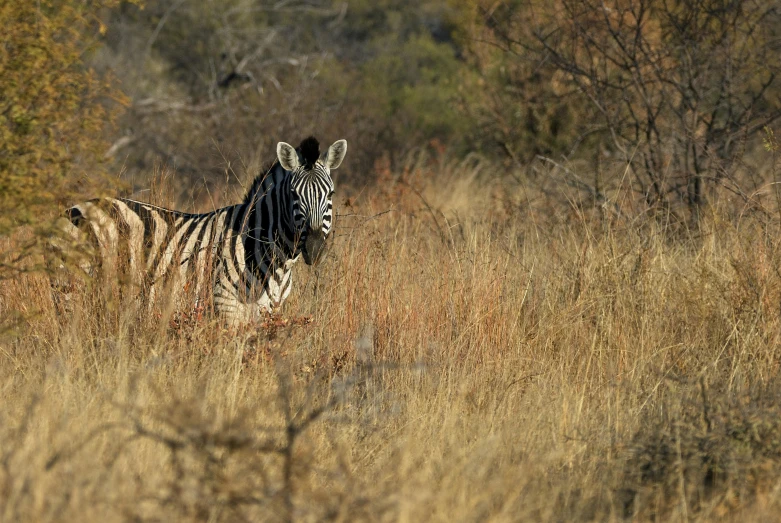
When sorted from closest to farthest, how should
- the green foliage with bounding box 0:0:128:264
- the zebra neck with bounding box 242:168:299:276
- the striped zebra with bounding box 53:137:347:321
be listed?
the green foliage with bounding box 0:0:128:264 < the striped zebra with bounding box 53:137:347:321 < the zebra neck with bounding box 242:168:299:276

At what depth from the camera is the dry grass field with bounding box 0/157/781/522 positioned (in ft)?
11.1

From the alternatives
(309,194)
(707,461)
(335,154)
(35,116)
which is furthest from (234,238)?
(707,461)

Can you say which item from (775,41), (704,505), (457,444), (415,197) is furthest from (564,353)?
(415,197)

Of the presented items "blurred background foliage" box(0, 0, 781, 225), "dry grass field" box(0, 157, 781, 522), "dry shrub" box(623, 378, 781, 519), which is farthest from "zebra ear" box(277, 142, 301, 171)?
"dry shrub" box(623, 378, 781, 519)

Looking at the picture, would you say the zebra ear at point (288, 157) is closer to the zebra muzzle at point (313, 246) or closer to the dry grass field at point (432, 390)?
the zebra muzzle at point (313, 246)

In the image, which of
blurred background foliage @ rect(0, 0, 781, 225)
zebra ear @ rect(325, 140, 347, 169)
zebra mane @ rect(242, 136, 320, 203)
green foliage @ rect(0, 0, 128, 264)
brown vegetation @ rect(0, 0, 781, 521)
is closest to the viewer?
brown vegetation @ rect(0, 0, 781, 521)

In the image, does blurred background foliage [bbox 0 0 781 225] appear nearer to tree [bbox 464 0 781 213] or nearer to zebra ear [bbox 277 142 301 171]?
tree [bbox 464 0 781 213]

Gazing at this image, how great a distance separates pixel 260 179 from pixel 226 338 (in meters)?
1.40

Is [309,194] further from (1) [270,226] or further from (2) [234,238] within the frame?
(2) [234,238]

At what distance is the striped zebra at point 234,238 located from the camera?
19.2ft

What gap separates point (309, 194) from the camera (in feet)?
19.8

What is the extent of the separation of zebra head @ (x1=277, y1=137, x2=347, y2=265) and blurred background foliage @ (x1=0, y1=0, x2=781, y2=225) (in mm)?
416

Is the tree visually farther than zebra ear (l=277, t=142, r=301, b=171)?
Yes

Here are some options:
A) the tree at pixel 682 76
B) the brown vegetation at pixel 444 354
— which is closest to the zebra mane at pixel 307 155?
the brown vegetation at pixel 444 354
